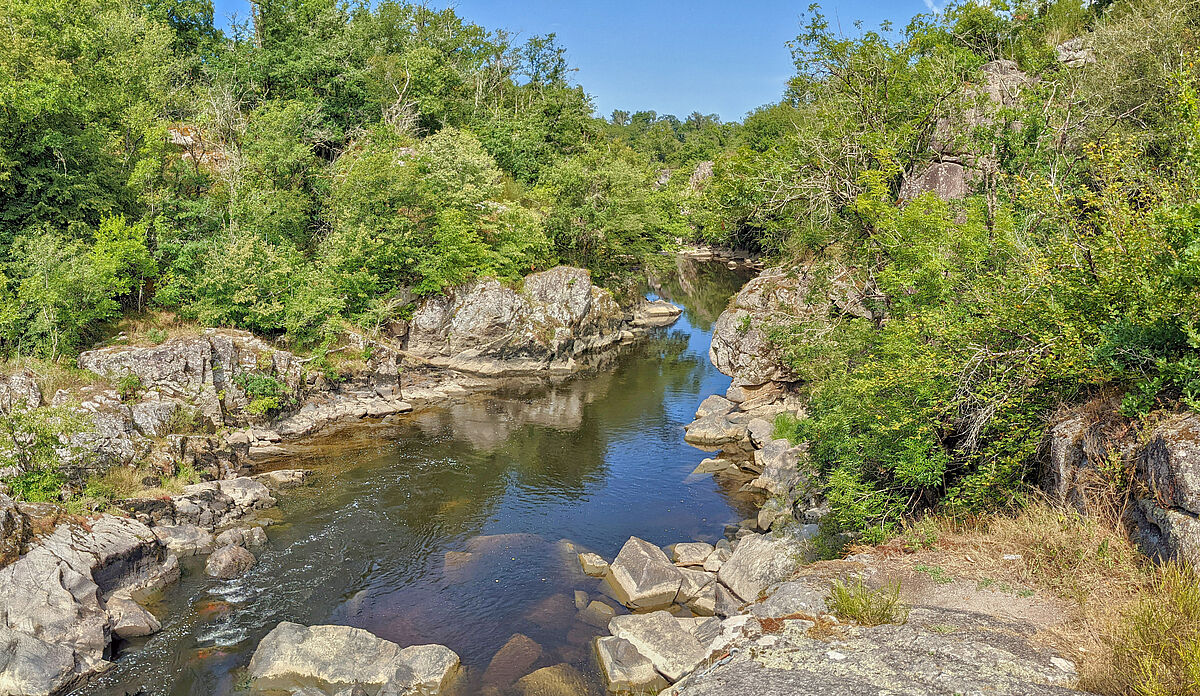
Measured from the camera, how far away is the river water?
1542 cm

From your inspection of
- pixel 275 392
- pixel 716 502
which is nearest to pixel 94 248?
pixel 275 392

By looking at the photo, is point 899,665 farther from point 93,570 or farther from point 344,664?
A: point 93,570

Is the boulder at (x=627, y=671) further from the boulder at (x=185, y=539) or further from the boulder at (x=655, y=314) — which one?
the boulder at (x=655, y=314)

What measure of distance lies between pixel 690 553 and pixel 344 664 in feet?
30.4

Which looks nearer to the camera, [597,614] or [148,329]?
[597,614]

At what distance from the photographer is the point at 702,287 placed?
2643 inches

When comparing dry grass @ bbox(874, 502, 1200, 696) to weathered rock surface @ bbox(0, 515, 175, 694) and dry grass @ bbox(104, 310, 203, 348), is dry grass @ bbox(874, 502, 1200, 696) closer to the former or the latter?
weathered rock surface @ bbox(0, 515, 175, 694)

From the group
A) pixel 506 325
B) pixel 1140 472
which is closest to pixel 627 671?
pixel 1140 472

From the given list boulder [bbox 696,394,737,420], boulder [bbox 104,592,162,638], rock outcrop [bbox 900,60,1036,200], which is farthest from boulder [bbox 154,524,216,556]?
rock outcrop [bbox 900,60,1036,200]

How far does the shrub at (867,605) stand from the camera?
10078mm

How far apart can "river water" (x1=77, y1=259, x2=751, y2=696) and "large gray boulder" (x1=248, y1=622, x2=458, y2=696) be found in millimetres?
563

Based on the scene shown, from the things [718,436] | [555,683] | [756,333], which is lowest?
[555,683]

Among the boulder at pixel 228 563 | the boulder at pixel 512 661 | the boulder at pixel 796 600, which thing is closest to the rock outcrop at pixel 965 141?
the boulder at pixel 796 600

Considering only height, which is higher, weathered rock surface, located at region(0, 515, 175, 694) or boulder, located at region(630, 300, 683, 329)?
boulder, located at region(630, 300, 683, 329)
